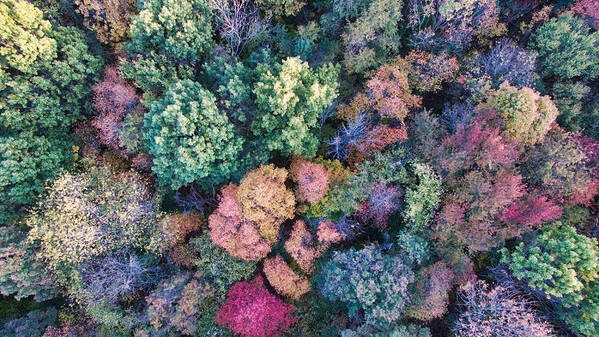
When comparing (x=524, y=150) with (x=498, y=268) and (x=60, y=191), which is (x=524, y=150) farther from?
(x=60, y=191)

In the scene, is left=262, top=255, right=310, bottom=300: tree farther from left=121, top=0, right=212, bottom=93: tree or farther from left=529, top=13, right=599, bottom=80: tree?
left=529, top=13, right=599, bottom=80: tree

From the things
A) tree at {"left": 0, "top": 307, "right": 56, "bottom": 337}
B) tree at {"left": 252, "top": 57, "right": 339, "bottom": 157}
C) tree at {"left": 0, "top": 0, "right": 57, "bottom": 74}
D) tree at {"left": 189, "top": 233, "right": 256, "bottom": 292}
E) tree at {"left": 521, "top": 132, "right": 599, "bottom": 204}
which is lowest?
tree at {"left": 521, "top": 132, "right": 599, "bottom": 204}

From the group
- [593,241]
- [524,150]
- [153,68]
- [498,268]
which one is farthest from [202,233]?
[593,241]

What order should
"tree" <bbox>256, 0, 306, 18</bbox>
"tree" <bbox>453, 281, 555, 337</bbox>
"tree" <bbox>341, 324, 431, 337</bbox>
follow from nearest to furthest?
"tree" <bbox>453, 281, 555, 337</bbox>, "tree" <bbox>341, 324, 431, 337</bbox>, "tree" <bbox>256, 0, 306, 18</bbox>

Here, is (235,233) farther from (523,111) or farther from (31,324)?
(523,111)

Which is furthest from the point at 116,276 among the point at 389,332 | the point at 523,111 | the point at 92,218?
the point at 523,111

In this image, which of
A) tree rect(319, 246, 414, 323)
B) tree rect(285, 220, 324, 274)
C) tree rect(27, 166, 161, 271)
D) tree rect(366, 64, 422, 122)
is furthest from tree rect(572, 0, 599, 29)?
tree rect(27, 166, 161, 271)
